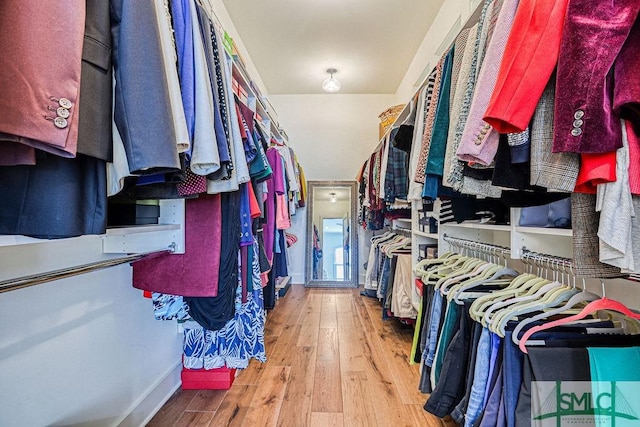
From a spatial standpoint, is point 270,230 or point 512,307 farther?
point 270,230

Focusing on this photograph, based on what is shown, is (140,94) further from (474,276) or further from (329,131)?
(329,131)

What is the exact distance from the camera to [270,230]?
6.91 feet

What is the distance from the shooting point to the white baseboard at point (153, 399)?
1432 mm

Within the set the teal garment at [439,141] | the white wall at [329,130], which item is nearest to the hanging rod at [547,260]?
the teal garment at [439,141]

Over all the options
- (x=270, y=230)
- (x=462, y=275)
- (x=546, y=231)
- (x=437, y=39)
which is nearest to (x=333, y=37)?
(x=437, y=39)

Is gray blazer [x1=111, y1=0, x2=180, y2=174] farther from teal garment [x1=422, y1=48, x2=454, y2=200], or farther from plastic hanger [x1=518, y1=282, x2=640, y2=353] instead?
plastic hanger [x1=518, y1=282, x2=640, y2=353]

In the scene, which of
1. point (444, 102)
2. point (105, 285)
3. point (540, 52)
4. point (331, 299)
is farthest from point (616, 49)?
point (331, 299)

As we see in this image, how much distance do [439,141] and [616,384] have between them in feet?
2.68

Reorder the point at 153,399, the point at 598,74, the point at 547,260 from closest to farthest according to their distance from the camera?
the point at 598,74 < the point at 547,260 < the point at 153,399

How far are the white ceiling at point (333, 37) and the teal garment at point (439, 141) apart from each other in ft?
6.33

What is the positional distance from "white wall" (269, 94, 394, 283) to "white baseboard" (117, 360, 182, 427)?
9.16 ft

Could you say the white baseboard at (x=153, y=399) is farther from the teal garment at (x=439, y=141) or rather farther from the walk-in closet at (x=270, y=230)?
the teal garment at (x=439, y=141)

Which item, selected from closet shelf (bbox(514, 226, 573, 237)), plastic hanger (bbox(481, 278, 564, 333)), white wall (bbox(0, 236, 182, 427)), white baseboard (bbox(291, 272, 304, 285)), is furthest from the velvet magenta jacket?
white baseboard (bbox(291, 272, 304, 285))

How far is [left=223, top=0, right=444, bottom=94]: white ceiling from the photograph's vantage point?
2711 millimetres
